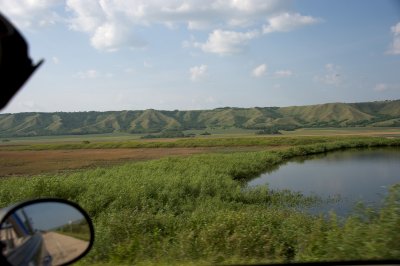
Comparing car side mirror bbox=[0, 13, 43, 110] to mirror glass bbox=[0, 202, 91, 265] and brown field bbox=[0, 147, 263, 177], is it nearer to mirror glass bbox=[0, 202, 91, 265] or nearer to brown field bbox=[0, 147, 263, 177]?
mirror glass bbox=[0, 202, 91, 265]

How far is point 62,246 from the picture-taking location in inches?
88.4

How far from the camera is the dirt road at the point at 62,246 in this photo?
2.12 m

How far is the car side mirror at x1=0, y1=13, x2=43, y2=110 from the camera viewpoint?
1657mm

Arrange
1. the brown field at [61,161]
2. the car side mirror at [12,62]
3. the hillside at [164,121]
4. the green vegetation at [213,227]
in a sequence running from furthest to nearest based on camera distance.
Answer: the hillside at [164,121], the brown field at [61,161], the green vegetation at [213,227], the car side mirror at [12,62]

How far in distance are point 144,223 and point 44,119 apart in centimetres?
17762

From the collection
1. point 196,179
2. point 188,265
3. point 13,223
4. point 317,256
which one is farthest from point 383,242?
point 196,179

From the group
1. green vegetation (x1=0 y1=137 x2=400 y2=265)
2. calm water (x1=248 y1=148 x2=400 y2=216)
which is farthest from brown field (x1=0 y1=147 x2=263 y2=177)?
green vegetation (x1=0 y1=137 x2=400 y2=265)

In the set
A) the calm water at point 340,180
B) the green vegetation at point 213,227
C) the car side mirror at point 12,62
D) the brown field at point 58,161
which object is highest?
the car side mirror at point 12,62

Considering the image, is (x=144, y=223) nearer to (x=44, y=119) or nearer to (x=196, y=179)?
(x=196, y=179)

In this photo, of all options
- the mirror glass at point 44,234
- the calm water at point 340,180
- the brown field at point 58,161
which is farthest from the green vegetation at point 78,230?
the brown field at point 58,161

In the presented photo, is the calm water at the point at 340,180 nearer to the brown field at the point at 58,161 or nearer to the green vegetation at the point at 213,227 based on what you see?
the green vegetation at the point at 213,227

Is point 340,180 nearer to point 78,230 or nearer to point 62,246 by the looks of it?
point 78,230

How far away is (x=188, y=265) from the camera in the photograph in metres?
4.08

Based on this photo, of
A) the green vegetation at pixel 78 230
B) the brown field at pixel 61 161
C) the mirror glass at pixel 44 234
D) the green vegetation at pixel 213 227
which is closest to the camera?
the mirror glass at pixel 44 234
